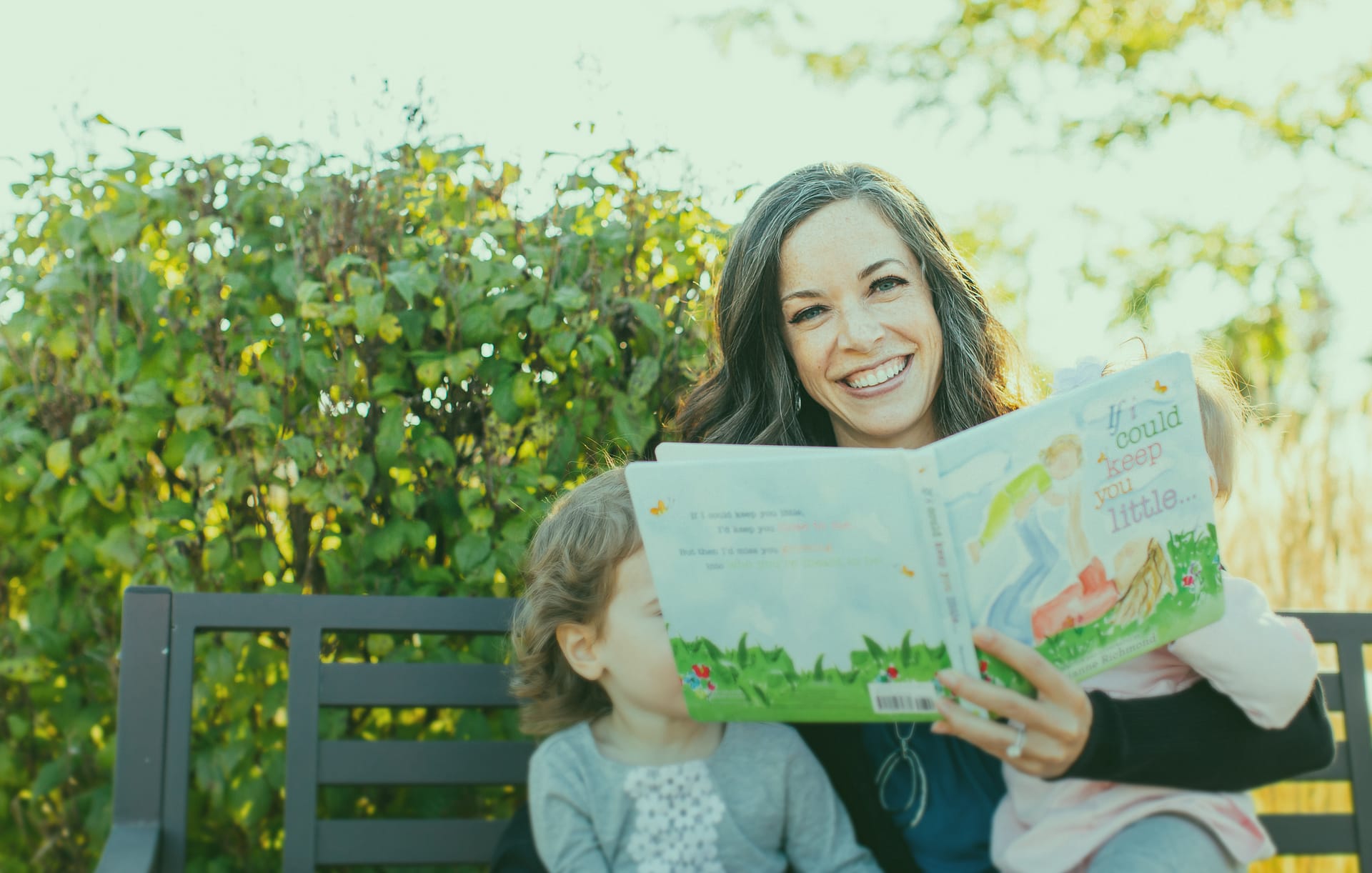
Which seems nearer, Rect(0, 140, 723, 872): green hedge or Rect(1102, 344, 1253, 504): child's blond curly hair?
Rect(1102, 344, 1253, 504): child's blond curly hair

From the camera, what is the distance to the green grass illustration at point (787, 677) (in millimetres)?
1511

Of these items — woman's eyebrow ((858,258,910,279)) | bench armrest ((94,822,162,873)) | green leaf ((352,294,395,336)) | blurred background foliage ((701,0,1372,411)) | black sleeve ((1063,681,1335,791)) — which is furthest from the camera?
blurred background foliage ((701,0,1372,411))

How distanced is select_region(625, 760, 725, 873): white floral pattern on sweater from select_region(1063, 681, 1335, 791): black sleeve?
2.00 feet

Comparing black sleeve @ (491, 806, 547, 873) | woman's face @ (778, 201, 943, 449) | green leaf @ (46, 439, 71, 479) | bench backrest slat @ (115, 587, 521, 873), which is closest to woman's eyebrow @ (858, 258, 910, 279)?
woman's face @ (778, 201, 943, 449)

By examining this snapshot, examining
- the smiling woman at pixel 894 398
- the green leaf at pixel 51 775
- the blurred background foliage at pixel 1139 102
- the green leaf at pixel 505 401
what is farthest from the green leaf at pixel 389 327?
the blurred background foliage at pixel 1139 102

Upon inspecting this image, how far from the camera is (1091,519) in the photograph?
1.47m

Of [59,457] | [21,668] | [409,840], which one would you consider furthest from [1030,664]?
[21,668]

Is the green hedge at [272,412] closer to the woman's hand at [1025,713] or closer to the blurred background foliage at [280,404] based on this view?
the blurred background foliage at [280,404]

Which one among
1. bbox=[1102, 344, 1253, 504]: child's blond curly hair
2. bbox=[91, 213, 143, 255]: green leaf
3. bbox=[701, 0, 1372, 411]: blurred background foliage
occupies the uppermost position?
bbox=[701, 0, 1372, 411]: blurred background foliage

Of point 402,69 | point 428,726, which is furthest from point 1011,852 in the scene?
point 402,69

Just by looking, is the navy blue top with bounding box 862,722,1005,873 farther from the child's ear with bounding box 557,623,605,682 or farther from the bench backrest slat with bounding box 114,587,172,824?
the bench backrest slat with bounding box 114,587,172,824

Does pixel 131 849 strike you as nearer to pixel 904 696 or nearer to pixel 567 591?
pixel 567 591

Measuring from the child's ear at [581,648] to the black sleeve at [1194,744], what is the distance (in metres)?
0.81

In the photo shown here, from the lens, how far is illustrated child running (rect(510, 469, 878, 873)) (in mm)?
1879
